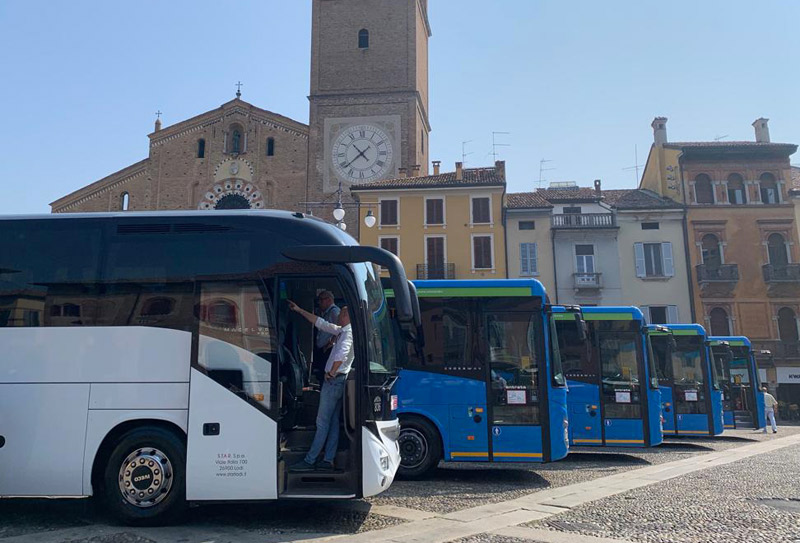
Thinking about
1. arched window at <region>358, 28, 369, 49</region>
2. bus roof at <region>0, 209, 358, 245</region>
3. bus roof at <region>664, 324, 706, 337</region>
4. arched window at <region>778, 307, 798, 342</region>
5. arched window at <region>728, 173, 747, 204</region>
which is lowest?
bus roof at <region>664, 324, 706, 337</region>

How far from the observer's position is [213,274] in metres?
6.54

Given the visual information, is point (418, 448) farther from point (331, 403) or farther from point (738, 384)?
point (738, 384)

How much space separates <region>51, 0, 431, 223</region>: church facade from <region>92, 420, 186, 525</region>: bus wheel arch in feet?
102

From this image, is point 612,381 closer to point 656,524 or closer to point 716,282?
point 656,524

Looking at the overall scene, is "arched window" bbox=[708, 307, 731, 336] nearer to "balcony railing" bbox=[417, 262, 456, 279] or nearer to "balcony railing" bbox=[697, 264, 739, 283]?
"balcony railing" bbox=[697, 264, 739, 283]

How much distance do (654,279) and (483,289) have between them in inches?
1010

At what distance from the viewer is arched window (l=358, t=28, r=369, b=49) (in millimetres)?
39662

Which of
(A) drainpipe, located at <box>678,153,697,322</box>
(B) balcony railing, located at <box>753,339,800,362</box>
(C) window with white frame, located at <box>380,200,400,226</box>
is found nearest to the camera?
(B) balcony railing, located at <box>753,339,800,362</box>

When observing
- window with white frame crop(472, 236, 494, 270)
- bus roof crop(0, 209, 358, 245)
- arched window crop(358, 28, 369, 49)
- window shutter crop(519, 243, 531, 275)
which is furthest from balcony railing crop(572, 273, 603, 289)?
bus roof crop(0, 209, 358, 245)

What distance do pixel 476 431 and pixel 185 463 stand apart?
468 cm

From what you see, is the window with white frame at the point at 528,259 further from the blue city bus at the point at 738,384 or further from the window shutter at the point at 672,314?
the blue city bus at the point at 738,384

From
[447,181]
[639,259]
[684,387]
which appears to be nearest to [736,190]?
[639,259]

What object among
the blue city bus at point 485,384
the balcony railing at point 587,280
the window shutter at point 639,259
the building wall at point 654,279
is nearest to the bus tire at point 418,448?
the blue city bus at point 485,384

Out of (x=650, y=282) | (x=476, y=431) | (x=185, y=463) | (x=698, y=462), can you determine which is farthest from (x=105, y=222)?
(x=650, y=282)
